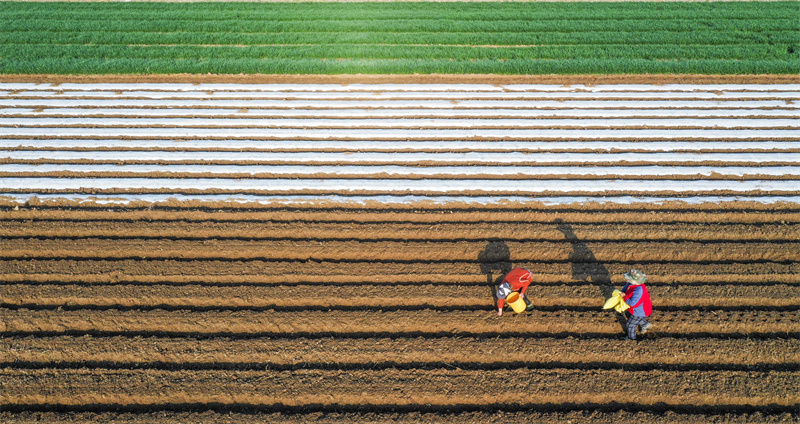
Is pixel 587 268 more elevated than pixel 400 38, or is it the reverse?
pixel 400 38

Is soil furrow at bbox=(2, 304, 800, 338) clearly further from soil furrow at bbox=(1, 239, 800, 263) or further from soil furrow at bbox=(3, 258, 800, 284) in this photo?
soil furrow at bbox=(1, 239, 800, 263)

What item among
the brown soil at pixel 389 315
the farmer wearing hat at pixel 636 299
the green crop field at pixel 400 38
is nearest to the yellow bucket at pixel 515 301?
the brown soil at pixel 389 315

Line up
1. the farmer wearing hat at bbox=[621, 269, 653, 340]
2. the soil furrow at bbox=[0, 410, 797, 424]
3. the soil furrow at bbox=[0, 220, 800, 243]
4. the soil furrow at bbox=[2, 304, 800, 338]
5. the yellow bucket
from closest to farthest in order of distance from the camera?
1. the soil furrow at bbox=[0, 410, 797, 424]
2. the farmer wearing hat at bbox=[621, 269, 653, 340]
3. the yellow bucket
4. the soil furrow at bbox=[2, 304, 800, 338]
5. the soil furrow at bbox=[0, 220, 800, 243]

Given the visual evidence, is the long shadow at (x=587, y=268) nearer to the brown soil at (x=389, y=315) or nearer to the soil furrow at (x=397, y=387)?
the brown soil at (x=389, y=315)

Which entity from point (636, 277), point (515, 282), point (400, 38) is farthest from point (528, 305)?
point (400, 38)

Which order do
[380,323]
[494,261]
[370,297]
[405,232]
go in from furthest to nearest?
[405,232] → [494,261] → [370,297] → [380,323]

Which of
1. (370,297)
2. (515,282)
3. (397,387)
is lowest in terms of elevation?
(397,387)

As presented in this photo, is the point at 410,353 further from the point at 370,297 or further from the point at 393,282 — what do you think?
the point at 393,282

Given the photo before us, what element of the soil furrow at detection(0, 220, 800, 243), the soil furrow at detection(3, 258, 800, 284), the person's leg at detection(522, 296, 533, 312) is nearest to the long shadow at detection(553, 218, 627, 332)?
the soil furrow at detection(3, 258, 800, 284)
